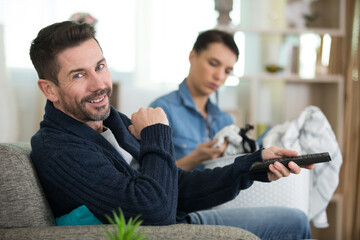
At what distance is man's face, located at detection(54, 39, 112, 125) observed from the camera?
128cm

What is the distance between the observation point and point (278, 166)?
122 cm

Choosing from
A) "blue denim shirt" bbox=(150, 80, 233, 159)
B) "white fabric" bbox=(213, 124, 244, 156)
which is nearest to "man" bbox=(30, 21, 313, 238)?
"white fabric" bbox=(213, 124, 244, 156)

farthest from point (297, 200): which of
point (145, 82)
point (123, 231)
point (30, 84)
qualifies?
point (30, 84)

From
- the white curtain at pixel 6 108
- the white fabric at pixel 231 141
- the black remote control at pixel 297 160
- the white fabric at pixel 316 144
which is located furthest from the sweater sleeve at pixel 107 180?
the white curtain at pixel 6 108

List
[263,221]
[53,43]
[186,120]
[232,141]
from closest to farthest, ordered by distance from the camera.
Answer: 1. [53,43]
2. [263,221]
3. [232,141]
4. [186,120]

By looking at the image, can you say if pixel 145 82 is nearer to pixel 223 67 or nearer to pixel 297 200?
pixel 223 67

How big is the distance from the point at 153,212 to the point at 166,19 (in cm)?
261

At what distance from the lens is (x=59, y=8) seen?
334 cm

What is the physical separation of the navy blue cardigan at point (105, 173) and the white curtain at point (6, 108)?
189 centimetres

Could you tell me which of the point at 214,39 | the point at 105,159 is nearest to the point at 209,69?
the point at 214,39

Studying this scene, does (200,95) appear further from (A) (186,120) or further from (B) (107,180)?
(B) (107,180)

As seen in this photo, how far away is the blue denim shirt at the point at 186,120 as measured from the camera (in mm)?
2258

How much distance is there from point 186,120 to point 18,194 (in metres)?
1.30

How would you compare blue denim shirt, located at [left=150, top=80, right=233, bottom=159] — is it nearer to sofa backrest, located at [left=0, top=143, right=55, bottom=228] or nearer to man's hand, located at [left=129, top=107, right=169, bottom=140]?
man's hand, located at [left=129, top=107, right=169, bottom=140]
